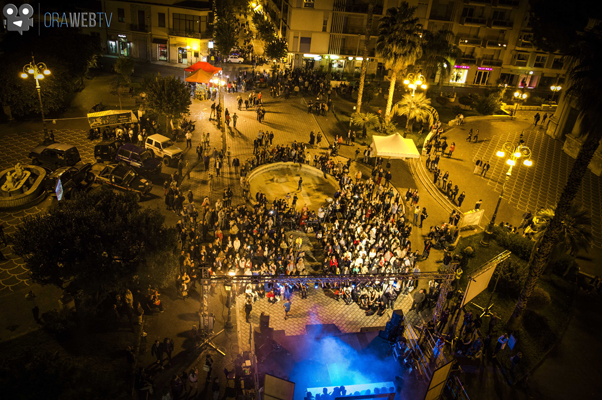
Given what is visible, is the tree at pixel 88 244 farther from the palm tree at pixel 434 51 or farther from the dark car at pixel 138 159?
the palm tree at pixel 434 51

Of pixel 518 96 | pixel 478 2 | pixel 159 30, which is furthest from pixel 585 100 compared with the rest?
pixel 159 30

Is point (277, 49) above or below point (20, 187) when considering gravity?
above

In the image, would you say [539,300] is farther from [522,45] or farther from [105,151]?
[522,45]

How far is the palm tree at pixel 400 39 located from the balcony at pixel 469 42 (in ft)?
71.6

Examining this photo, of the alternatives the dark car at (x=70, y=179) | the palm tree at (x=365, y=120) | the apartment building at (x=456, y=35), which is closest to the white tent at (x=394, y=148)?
the palm tree at (x=365, y=120)

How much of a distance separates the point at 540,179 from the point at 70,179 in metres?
33.5

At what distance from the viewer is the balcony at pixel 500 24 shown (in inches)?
2072

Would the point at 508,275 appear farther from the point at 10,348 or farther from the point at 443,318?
the point at 10,348

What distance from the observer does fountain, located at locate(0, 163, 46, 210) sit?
74.1 feet

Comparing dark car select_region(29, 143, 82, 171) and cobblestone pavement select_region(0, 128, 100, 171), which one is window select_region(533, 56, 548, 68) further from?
dark car select_region(29, 143, 82, 171)

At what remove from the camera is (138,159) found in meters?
27.2

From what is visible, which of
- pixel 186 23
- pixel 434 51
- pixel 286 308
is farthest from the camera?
pixel 186 23

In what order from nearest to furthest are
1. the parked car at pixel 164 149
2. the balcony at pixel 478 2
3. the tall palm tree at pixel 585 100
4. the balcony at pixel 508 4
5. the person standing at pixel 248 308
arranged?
the tall palm tree at pixel 585 100 → the person standing at pixel 248 308 → the parked car at pixel 164 149 → the balcony at pixel 478 2 → the balcony at pixel 508 4

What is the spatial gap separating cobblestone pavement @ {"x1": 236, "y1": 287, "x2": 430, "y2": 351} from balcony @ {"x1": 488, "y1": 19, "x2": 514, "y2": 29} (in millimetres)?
45871
